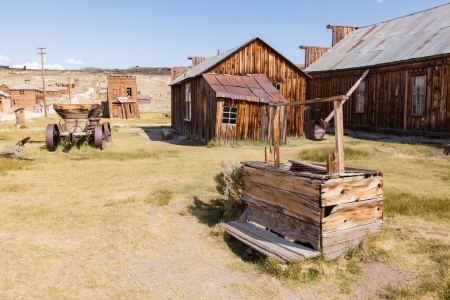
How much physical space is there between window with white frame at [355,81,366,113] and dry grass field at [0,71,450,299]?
11643mm

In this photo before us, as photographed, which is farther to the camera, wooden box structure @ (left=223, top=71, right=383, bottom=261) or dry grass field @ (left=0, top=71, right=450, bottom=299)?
wooden box structure @ (left=223, top=71, right=383, bottom=261)

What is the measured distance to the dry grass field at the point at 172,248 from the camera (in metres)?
3.81

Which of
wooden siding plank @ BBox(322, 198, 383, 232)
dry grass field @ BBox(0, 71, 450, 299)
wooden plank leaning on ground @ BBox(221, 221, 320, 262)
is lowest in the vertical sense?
dry grass field @ BBox(0, 71, 450, 299)

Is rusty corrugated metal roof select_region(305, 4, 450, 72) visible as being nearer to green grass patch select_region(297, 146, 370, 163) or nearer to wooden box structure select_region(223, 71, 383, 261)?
green grass patch select_region(297, 146, 370, 163)

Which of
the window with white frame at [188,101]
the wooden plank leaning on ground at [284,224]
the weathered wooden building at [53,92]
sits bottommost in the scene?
the wooden plank leaning on ground at [284,224]

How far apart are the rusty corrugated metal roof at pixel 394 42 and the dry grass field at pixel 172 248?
10.00 meters

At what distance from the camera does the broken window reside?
1560cm

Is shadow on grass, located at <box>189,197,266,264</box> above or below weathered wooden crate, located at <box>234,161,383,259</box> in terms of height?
below

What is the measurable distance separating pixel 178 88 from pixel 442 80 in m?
14.5

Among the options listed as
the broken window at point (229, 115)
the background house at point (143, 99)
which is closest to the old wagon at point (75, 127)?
the broken window at point (229, 115)


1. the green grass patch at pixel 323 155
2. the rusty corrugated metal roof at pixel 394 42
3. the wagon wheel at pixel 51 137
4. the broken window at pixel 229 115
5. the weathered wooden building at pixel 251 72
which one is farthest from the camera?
the rusty corrugated metal roof at pixel 394 42

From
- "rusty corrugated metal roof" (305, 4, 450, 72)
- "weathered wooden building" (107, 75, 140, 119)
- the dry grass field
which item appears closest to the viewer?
the dry grass field

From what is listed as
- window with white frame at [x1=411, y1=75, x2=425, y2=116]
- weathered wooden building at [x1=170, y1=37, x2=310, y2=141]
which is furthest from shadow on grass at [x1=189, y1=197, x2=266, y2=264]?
window with white frame at [x1=411, y1=75, x2=425, y2=116]

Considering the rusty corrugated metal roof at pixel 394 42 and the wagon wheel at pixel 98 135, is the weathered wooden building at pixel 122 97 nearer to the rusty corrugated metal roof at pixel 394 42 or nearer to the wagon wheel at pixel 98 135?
the rusty corrugated metal roof at pixel 394 42
